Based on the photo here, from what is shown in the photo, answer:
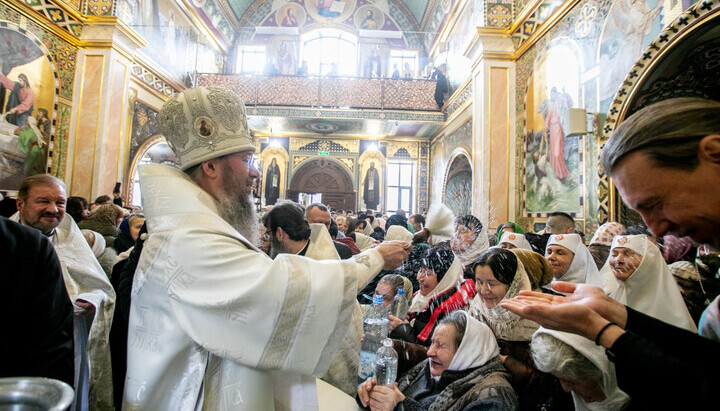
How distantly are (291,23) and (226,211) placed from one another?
623 inches

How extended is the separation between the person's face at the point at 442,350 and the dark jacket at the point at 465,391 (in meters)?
0.04

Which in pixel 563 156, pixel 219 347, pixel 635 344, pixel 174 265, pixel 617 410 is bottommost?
pixel 617 410

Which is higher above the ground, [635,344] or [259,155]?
[259,155]

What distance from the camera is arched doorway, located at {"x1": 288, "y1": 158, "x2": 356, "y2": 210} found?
14.6 m

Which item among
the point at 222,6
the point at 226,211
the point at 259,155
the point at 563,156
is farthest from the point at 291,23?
the point at 226,211

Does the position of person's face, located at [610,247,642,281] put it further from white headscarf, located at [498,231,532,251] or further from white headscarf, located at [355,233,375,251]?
white headscarf, located at [355,233,375,251]

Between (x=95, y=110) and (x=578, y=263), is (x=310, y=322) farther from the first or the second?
(x=95, y=110)

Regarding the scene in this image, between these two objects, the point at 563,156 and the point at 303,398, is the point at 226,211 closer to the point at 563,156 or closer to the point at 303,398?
the point at 303,398

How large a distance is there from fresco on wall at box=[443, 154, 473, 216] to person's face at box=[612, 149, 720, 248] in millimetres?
9226

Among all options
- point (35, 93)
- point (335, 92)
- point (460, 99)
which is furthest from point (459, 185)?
point (35, 93)

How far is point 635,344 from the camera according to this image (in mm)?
888

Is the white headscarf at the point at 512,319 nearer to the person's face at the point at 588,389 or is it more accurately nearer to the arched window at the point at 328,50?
the person's face at the point at 588,389

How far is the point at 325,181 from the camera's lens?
48.4ft

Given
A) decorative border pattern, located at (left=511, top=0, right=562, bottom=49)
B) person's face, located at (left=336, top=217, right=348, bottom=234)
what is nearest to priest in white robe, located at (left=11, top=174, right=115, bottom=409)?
person's face, located at (left=336, top=217, right=348, bottom=234)
